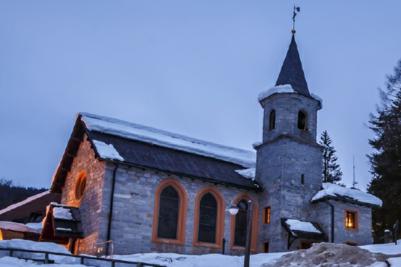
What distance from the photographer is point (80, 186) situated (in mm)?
32531

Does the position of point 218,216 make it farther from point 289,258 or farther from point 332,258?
point 332,258

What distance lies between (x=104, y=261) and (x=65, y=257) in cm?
137

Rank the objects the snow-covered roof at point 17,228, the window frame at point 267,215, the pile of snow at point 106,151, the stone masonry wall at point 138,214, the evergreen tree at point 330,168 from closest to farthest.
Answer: the stone masonry wall at point 138,214 < the pile of snow at point 106,151 < the window frame at point 267,215 < the snow-covered roof at point 17,228 < the evergreen tree at point 330,168

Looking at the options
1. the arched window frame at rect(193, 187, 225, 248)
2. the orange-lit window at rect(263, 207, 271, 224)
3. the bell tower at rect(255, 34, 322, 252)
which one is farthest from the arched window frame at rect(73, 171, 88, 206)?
the orange-lit window at rect(263, 207, 271, 224)

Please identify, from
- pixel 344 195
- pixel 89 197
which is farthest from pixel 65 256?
pixel 344 195

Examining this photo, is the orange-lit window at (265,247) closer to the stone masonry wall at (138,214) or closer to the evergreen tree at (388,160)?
the stone masonry wall at (138,214)

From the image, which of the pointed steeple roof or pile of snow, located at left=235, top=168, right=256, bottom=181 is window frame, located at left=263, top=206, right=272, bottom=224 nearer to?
pile of snow, located at left=235, top=168, right=256, bottom=181

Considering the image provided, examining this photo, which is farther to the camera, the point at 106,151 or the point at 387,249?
the point at 106,151

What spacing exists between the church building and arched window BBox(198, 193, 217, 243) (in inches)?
2.1

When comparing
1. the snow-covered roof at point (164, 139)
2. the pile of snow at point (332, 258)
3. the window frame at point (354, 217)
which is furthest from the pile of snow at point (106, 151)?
the window frame at point (354, 217)

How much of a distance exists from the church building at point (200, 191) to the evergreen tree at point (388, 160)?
28.7 feet

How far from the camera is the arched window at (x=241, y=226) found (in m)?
32.2

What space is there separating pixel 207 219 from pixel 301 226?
198 inches

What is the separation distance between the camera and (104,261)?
20.8 m
